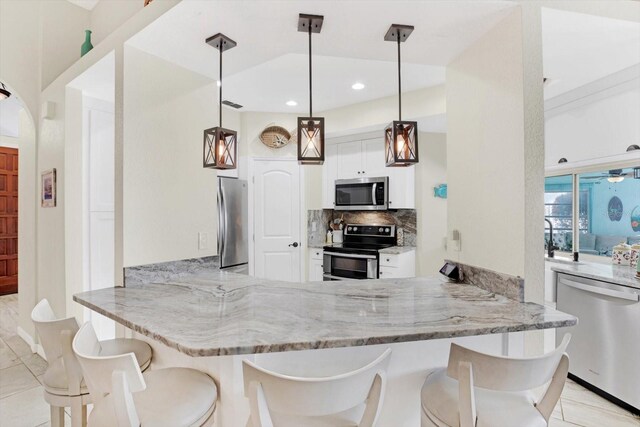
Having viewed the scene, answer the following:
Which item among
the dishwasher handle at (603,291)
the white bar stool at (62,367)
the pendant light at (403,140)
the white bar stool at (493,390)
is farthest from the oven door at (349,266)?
the white bar stool at (62,367)

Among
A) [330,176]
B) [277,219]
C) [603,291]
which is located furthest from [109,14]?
[603,291]

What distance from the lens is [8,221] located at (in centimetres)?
543

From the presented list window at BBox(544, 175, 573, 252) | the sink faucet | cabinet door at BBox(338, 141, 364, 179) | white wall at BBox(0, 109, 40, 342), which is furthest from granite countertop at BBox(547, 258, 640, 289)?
white wall at BBox(0, 109, 40, 342)

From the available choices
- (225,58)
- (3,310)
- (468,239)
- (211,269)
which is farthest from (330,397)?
(3,310)

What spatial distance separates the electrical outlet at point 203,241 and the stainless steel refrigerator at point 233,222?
159 cm

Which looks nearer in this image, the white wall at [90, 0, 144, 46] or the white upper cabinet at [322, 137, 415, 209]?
the white wall at [90, 0, 144, 46]

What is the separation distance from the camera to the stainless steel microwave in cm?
414

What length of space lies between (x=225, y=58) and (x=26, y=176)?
9.26 feet

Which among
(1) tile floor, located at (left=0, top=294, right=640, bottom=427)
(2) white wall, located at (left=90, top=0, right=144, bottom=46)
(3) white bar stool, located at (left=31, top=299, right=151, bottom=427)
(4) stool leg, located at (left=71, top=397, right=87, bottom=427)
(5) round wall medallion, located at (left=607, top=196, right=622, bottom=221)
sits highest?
(2) white wall, located at (left=90, top=0, right=144, bottom=46)

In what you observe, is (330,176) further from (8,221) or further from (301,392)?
(8,221)

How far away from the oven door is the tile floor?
1.98 metres

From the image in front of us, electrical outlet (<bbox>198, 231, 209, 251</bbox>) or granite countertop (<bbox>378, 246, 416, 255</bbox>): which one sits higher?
electrical outlet (<bbox>198, 231, 209, 251</bbox>)

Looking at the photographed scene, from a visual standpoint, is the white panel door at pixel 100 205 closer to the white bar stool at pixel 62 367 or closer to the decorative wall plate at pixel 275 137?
the white bar stool at pixel 62 367

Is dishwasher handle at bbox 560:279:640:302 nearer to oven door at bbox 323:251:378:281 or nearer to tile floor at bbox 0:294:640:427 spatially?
tile floor at bbox 0:294:640:427
